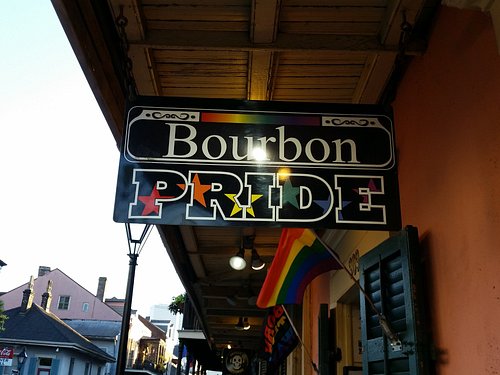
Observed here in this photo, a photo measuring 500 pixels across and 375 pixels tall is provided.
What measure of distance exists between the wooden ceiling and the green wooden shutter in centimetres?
107

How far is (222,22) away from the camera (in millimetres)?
3172

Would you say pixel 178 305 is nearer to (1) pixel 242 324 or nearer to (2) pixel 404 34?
(1) pixel 242 324

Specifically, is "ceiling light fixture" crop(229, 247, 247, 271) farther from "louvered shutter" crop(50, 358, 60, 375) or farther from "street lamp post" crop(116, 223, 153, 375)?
"louvered shutter" crop(50, 358, 60, 375)

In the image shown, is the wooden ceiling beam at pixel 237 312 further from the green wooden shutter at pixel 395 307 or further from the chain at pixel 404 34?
the chain at pixel 404 34

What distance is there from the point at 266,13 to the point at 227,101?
51 cm

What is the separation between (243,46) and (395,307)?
66.6 inches

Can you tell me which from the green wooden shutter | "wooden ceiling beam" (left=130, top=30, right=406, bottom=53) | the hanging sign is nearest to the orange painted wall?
the green wooden shutter

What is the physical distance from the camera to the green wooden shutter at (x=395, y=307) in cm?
266

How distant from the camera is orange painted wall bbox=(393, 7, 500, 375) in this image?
2227 mm

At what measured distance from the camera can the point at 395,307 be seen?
292cm

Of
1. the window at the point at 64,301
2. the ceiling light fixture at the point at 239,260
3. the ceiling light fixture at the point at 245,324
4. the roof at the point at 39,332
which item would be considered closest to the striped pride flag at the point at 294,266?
the ceiling light fixture at the point at 239,260

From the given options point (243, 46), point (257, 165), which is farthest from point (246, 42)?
A: point (257, 165)

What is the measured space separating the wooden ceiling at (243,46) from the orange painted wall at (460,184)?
289 mm

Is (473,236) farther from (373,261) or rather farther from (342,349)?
(342,349)
